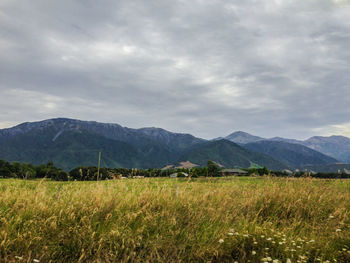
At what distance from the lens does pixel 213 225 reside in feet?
22.2

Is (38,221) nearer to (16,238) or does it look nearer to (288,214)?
(16,238)

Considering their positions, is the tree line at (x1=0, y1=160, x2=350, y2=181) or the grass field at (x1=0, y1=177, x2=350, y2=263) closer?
the grass field at (x1=0, y1=177, x2=350, y2=263)

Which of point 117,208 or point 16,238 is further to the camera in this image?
point 117,208

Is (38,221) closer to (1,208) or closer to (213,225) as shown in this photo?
(1,208)

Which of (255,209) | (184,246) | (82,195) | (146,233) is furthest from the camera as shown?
(255,209)

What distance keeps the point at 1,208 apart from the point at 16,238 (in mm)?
Answer: 1346

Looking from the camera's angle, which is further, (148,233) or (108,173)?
(108,173)

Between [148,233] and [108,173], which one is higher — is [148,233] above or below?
below

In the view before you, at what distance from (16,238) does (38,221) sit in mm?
593

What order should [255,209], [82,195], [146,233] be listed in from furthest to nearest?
[255,209], [82,195], [146,233]

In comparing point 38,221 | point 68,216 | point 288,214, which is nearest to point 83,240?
point 68,216

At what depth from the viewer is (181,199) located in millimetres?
7715

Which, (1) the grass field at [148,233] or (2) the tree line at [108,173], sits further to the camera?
(2) the tree line at [108,173]

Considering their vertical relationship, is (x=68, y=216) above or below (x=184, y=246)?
above
